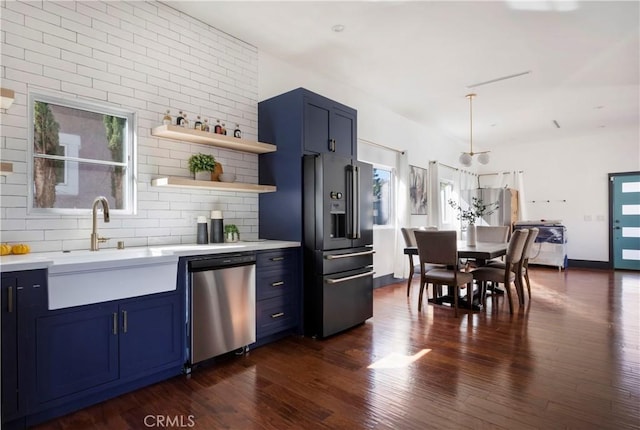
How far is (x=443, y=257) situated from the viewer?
412cm

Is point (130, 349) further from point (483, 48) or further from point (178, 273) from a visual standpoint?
point (483, 48)

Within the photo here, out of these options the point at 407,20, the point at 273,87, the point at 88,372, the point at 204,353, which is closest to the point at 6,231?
the point at 88,372

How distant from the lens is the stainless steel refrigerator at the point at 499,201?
822 cm

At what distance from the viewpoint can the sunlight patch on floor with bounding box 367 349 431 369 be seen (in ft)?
8.87

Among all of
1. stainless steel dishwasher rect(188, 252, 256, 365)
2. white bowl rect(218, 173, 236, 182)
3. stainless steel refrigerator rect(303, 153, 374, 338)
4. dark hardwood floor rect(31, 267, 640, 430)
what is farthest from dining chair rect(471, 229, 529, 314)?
white bowl rect(218, 173, 236, 182)

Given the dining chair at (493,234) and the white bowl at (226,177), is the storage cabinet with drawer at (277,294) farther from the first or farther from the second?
the dining chair at (493,234)

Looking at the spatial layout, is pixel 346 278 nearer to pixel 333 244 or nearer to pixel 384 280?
pixel 333 244

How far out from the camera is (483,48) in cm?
379

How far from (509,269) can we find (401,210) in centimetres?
216

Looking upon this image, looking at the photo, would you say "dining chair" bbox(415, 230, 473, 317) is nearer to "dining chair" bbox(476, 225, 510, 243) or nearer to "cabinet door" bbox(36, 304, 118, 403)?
"dining chair" bbox(476, 225, 510, 243)

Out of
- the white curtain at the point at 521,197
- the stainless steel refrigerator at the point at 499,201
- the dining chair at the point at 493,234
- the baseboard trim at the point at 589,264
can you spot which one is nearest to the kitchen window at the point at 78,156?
the dining chair at the point at 493,234

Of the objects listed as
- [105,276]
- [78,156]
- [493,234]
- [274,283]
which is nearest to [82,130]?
[78,156]

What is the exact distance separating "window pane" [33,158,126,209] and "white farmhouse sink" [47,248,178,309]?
431 mm

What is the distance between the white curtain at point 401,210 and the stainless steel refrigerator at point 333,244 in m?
2.46
